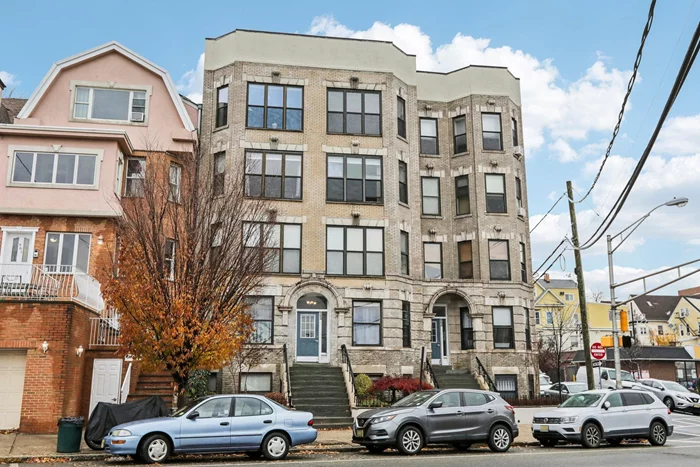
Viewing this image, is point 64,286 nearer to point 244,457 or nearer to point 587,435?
point 244,457

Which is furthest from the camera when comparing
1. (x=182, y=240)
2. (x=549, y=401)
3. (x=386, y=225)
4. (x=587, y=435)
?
(x=386, y=225)

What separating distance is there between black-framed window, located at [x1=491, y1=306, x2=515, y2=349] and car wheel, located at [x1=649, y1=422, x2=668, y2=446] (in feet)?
33.0

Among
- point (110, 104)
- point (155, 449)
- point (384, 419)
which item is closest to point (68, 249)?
point (110, 104)

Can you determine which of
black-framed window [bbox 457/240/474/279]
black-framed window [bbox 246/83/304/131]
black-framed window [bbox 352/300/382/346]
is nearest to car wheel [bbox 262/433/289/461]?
black-framed window [bbox 352/300/382/346]

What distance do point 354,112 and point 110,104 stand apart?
10398 millimetres

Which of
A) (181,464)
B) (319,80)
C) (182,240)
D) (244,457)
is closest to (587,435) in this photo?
(244,457)

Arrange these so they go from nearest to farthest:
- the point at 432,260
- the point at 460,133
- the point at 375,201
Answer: the point at 375,201, the point at 432,260, the point at 460,133

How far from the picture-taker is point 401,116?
29.3m

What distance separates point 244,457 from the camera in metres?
15.2

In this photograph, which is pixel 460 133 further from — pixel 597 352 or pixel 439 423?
pixel 439 423

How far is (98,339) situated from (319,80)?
557 inches

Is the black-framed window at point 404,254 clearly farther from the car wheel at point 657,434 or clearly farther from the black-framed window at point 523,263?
the car wheel at point 657,434

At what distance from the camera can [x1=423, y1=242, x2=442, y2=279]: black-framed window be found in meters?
30.0

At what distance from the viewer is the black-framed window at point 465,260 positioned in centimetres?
2969
